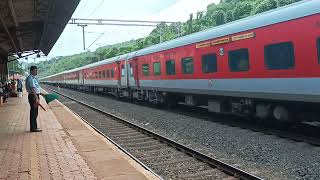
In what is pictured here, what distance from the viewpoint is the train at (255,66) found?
32.5ft

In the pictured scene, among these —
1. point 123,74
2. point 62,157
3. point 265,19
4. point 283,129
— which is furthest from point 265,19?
point 123,74

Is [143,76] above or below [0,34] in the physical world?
below

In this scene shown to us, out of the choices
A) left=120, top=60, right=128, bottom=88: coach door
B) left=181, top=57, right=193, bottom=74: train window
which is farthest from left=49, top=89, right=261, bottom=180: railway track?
left=120, top=60, right=128, bottom=88: coach door

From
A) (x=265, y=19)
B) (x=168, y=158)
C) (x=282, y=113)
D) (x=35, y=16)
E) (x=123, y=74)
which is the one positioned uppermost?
(x=35, y=16)

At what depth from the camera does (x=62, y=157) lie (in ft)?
28.2

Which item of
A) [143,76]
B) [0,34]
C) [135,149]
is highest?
[0,34]

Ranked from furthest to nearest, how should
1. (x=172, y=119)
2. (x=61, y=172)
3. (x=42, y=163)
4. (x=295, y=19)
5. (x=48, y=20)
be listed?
(x=48, y=20)
(x=172, y=119)
(x=295, y=19)
(x=42, y=163)
(x=61, y=172)

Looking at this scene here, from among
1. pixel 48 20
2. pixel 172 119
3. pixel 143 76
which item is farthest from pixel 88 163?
pixel 143 76

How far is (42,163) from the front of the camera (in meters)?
7.99

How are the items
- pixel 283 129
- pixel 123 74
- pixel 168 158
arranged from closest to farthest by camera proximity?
pixel 168 158 < pixel 283 129 < pixel 123 74

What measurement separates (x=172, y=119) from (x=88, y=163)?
834 centimetres

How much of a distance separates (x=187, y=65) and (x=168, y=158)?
7404 mm

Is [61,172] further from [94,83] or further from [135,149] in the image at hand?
[94,83]

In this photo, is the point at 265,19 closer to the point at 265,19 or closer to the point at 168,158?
the point at 265,19
